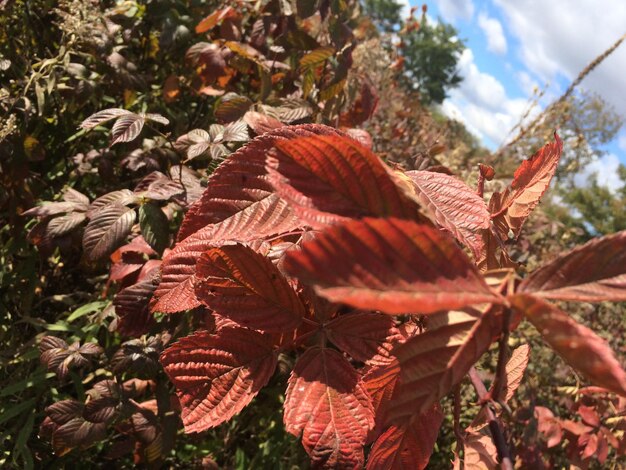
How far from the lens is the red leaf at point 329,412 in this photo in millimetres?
531

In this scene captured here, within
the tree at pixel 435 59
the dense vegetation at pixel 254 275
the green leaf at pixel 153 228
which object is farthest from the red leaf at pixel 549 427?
the tree at pixel 435 59

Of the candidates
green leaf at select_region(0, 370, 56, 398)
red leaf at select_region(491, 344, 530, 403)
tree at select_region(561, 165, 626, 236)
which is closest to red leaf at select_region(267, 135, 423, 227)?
red leaf at select_region(491, 344, 530, 403)

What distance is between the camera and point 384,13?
1735 inches

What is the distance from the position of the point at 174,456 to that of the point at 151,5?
143 centimetres

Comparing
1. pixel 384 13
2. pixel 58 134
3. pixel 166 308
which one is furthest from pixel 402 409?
pixel 384 13

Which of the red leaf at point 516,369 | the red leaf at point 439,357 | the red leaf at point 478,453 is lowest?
the red leaf at point 478,453

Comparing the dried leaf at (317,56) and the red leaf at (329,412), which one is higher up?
the dried leaf at (317,56)

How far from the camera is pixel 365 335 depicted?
584 millimetres

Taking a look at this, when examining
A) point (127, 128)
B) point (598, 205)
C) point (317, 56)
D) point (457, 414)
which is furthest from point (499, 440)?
point (598, 205)

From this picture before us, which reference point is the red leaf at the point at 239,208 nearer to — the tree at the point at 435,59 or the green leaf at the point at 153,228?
the green leaf at the point at 153,228

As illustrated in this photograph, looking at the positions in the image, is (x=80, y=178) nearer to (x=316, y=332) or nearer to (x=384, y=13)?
(x=316, y=332)

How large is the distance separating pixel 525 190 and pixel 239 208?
36 cm

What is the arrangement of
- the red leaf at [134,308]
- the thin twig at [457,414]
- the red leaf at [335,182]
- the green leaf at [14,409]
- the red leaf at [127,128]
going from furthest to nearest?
1. the green leaf at [14,409]
2. the red leaf at [127,128]
3. the red leaf at [134,308]
4. the thin twig at [457,414]
5. the red leaf at [335,182]

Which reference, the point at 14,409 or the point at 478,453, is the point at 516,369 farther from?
the point at 14,409
